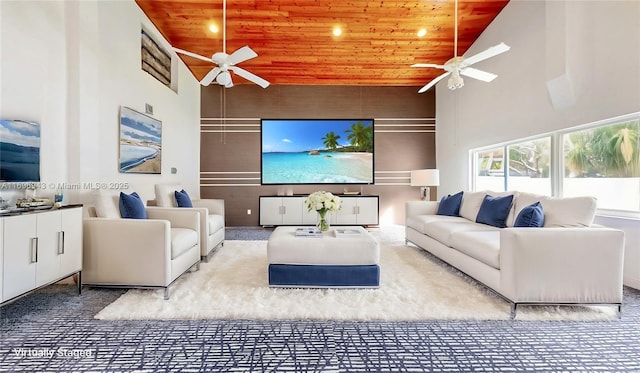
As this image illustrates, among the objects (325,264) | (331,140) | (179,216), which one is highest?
(331,140)

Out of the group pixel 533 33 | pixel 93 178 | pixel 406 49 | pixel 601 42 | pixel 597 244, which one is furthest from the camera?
pixel 406 49

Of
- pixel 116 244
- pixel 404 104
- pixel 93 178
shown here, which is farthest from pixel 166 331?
pixel 404 104

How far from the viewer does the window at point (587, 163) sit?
2.70 metres

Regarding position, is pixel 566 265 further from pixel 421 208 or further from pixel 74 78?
pixel 74 78

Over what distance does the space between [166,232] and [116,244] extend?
488 mm

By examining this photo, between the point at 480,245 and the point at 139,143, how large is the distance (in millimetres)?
4247

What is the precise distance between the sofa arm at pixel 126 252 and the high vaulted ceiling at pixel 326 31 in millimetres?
3142

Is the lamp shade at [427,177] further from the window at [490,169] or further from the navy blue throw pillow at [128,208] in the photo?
the navy blue throw pillow at [128,208]

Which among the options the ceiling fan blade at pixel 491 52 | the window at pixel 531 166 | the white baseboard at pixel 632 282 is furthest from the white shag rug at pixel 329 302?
the ceiling fan blade at pixel 491 52

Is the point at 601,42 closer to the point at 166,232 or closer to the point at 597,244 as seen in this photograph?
the point at 597,244

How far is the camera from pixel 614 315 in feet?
6.97

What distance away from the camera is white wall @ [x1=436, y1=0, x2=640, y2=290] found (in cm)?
261

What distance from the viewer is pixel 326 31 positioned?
4.41m

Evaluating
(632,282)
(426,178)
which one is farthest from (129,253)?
(426,178)
